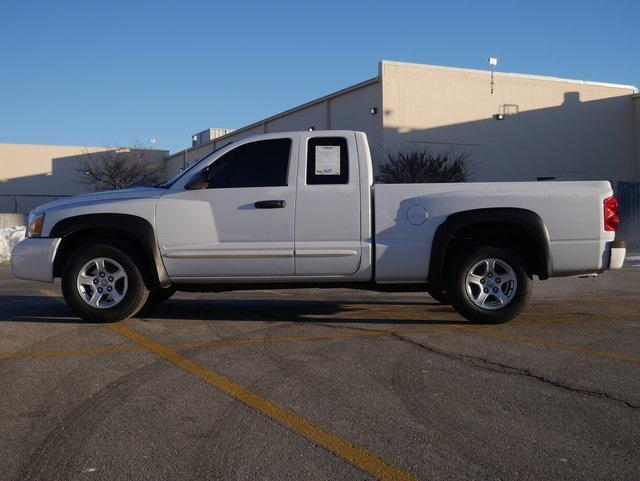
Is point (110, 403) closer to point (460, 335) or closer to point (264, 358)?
point (264, 358)

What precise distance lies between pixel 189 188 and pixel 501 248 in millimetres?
3391

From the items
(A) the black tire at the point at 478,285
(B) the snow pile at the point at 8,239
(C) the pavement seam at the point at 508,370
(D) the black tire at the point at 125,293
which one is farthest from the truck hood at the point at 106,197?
(B) the snow pile at the point at 8,239

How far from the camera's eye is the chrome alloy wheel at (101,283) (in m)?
8.14

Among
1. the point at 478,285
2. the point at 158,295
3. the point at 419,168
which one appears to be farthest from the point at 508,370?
the point at 419,168

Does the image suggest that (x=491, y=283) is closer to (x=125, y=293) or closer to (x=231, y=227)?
(x=231, y=227)

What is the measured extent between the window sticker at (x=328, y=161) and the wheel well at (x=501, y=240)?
57.9 inches

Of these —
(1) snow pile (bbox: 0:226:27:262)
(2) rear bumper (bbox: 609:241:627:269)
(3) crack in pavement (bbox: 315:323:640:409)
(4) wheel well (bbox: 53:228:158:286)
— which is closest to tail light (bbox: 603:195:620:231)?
(2) rear bumper (bbox: 609:241:627:269)

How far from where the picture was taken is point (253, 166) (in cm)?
819

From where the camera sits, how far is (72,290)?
8.11 m

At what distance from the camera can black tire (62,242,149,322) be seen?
8.09 metres

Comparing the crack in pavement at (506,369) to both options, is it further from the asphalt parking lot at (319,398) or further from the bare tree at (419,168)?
the bare tree at (419,168)

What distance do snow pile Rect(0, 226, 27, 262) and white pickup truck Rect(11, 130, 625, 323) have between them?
635 inches

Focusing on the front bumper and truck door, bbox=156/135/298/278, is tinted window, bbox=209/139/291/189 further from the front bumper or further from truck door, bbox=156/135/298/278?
the front bumper

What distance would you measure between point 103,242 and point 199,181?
1.26 metres
